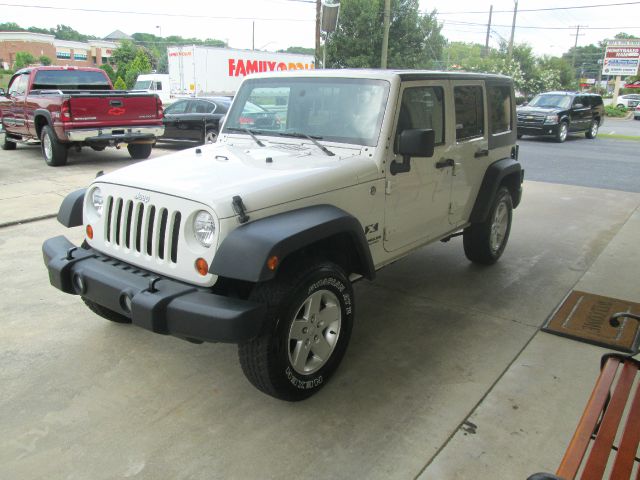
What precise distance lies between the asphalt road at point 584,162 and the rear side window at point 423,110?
7390 mm

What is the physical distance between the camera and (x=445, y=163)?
4.27 meters

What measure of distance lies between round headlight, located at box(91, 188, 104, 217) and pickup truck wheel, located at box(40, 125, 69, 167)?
320 inches

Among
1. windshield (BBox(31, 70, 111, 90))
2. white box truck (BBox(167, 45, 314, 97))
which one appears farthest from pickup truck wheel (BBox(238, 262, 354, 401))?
white box truck (BBox(167, 45, 314, 97))

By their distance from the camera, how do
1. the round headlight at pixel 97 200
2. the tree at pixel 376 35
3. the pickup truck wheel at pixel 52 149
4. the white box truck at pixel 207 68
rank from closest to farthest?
the round headlight at pixel 97 200 → the pickup truck wheel at pixel 52 149 → the white box truck at pixel 207 68 → the tree at pixel 376 35

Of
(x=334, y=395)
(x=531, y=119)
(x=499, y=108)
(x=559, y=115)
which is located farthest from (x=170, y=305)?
(x=559, y=115)

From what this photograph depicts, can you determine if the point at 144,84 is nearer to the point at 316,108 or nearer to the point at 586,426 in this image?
the point at 316,108

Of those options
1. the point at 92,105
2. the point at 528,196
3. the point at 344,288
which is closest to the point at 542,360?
the point at 344,288

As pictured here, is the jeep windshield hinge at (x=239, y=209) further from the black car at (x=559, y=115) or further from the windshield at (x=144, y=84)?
the windshield at (x=144, y=84)

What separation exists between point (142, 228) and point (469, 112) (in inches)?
119

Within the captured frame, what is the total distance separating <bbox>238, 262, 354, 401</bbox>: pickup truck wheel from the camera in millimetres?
2797

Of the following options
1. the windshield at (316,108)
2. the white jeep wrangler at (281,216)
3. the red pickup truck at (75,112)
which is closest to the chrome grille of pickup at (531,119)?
the red pickup truck at (75,112)

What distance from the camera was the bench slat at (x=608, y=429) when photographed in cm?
190

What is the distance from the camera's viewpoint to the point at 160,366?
11.5 ft

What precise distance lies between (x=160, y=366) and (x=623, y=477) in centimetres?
265
